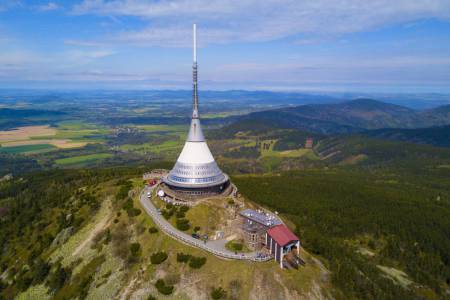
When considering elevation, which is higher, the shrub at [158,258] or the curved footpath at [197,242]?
the curved footpath at [197,242]

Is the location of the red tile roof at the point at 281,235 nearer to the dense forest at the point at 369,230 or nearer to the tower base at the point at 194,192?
the dense forest at the point at 369,230

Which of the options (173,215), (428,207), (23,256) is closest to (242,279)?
(173,215)

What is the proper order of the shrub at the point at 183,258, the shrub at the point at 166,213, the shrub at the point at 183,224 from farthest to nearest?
the shrub at the point at 166,213
the shrub at the point at 183,224
the shrub at the point at 183,258

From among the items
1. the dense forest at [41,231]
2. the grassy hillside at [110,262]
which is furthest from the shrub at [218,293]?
the dense forest at [41,231]

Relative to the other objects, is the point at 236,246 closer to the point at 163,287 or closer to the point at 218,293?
the point at 218,293

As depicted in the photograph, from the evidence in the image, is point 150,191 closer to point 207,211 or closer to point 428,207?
point 207,211

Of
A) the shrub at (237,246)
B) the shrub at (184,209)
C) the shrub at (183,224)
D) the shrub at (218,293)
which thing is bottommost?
the shrub at (218,293)

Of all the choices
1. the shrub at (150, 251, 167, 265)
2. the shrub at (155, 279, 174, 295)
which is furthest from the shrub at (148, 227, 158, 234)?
the shrub at (155, 279, 174, 295)

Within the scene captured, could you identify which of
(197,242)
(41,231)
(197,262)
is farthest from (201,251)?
(41,231)
